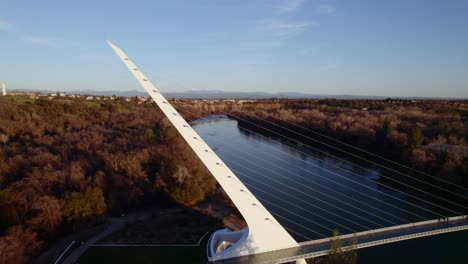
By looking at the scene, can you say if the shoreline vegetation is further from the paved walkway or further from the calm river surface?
the calm river surface

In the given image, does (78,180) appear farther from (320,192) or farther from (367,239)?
(320,192)

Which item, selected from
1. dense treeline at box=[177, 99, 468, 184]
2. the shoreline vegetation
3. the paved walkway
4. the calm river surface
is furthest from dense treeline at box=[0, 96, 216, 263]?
dense treeline at box=[177, 99, 468, 184]

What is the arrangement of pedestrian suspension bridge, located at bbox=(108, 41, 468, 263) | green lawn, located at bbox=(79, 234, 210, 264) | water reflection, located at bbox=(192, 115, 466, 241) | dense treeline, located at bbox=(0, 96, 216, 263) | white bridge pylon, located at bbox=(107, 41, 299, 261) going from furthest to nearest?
water reflection, located at bbox=(192, 115, 466, 241) → dense treeline, located at bbox=(0, 96, 216, 263) → green lawn, located at bbox=(79, 234, 210, 264) → pedestrian suspension bridge, located at bbox=(108, 41, 468, 263) → white bridge pylon, located at bbox=(107, 41, 299, 261)

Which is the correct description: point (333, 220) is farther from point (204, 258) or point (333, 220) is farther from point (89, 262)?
point (89, 262)

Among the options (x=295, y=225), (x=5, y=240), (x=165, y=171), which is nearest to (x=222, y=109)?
(x=165, y=171)

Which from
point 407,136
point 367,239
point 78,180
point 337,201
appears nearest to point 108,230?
point 78,180

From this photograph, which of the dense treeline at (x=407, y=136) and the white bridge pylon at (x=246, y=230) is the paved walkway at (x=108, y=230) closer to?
the white bridge pylon at (x=246, y=230)
